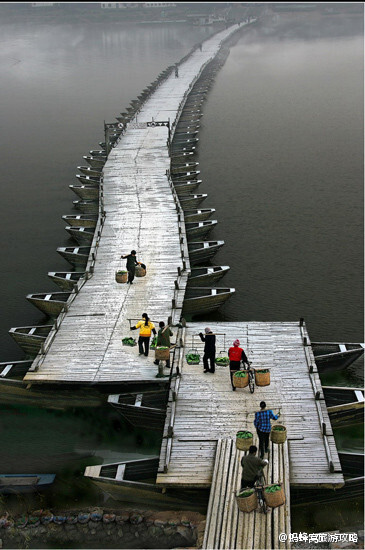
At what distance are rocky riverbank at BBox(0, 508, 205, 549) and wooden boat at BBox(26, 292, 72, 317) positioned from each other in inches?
482

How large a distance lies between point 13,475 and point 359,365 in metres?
15.7

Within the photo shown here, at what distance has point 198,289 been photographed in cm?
3525

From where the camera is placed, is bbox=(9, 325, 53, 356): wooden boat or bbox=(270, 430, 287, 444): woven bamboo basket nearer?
bbox=(270, 430, 287, 444): woven bamboo basket

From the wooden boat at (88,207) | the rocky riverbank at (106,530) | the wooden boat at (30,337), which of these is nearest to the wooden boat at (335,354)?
the rocky riverbank at (106,530)

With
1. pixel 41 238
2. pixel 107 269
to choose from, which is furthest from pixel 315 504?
pixel 41 238

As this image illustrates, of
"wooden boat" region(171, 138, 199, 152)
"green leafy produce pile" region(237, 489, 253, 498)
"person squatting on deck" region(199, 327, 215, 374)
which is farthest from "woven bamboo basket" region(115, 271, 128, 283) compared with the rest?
"wooden boat" region(171, 138, 199, 152)

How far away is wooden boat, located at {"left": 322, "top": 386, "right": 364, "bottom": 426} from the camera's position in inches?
1032

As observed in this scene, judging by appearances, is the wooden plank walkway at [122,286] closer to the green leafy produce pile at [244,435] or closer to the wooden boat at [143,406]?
the wooden boat at [143,406]

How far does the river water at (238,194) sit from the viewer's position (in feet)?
94.9

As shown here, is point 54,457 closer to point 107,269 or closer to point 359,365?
point 107,269

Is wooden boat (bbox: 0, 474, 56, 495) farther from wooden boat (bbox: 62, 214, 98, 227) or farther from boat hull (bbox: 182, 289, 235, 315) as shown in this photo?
wooden boat (bbox: 62, 214, 98, 227)

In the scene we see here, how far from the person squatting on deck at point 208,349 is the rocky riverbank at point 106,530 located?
5.96m

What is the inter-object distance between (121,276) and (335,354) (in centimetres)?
1081

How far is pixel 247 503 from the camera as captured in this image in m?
19.8
